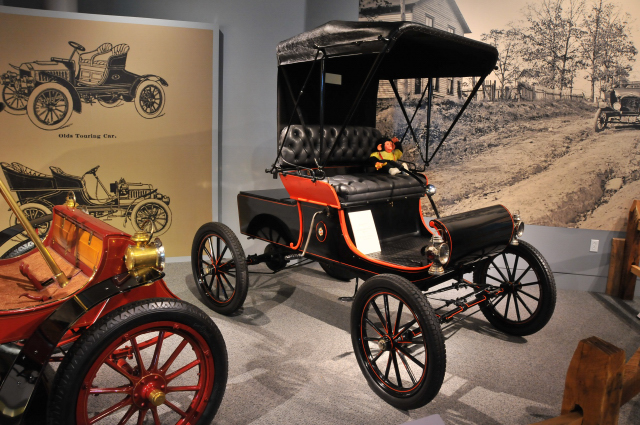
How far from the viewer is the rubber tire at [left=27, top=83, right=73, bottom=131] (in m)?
4.05

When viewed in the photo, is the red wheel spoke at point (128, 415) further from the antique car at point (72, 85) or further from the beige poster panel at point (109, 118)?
the antique car at point (72, 85)

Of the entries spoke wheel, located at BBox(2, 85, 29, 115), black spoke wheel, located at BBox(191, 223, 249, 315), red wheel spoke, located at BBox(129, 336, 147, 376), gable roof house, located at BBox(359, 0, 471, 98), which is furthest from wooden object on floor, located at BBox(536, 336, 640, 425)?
spoke wheel, located at BBox(2, 85, 29, 115)

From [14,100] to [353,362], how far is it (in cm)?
359

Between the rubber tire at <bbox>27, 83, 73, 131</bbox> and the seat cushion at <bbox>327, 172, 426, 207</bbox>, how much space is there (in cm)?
257

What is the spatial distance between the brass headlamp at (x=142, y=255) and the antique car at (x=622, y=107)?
3.99 m

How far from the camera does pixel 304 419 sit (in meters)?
2.33

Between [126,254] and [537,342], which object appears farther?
[537,342]

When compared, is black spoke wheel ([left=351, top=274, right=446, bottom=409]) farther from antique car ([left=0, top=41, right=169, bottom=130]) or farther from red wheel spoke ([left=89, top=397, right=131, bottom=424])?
antique car ([left=0, top=41, right=169, bottom=130])

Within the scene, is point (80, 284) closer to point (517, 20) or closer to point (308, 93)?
point (308, 93)

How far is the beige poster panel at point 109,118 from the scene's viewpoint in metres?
4.04

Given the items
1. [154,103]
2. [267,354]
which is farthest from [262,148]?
[267,354]

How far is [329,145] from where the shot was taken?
3.94 metres

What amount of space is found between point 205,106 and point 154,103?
0.46 metres

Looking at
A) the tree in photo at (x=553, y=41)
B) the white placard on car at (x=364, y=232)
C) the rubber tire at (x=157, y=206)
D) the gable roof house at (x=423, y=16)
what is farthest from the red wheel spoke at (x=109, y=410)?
the tree in photo at (x=553, y=41)
